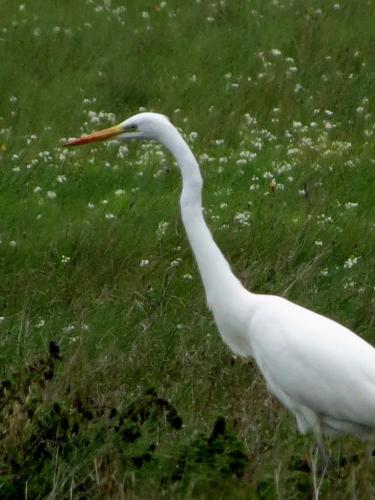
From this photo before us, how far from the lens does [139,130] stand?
17.9 feet

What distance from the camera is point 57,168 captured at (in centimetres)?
862

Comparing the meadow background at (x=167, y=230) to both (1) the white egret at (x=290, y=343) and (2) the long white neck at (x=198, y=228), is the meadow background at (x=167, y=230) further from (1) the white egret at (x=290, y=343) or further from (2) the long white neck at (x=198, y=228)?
(2) the long white neck at (x=198, y=228)

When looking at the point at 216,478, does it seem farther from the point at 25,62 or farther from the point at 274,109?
the point at 25,62

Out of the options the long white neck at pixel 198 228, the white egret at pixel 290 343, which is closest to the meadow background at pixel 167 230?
the white egret at pixel 290 343

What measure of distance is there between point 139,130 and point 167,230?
7.20ft

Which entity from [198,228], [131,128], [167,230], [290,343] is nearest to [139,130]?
[131,128]

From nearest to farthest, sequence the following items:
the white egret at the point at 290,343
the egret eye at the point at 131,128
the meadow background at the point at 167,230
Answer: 1. the meadow background at the point at 167,230
2. the white egret at the point at 290,343
3. the egret eye at the point at 131,128

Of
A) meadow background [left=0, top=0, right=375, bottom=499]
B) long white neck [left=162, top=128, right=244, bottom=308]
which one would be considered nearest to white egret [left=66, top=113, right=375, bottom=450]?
long white neck [left=162, top=128, right=244, bottom=308]

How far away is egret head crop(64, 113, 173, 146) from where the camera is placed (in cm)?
535

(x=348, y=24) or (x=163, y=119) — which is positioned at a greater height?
(x=348, y=24)

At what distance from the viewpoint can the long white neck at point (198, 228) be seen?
5.32 m

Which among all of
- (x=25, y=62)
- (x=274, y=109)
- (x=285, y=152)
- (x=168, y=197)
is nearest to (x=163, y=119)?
(x=168, y=197)

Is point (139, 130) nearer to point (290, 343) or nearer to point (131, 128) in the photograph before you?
point (131, 128)

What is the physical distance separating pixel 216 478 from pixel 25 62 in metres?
6.60
